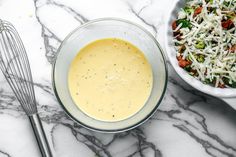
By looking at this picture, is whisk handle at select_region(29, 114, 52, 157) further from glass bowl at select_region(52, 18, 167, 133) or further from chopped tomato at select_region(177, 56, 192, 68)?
chopped tomato at select_region(177, 56, 192, 68)

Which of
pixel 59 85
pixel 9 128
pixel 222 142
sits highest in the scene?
pixel 59 85

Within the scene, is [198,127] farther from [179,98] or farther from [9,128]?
[9,128]

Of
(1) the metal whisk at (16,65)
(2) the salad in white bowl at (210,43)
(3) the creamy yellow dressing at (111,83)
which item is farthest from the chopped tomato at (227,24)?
(1) the metal whisk at (16,65)

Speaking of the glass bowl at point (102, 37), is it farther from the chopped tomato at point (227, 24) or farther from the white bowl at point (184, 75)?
the chopped tomato at point (227, 24)

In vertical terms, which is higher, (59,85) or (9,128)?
(59,85)

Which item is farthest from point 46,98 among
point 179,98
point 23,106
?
point 179,98

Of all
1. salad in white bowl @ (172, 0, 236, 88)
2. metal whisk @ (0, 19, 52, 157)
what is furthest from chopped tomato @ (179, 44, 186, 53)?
metal whisk @ (0, 19, 52, 157)

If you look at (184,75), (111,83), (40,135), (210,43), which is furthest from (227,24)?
(40,135)
